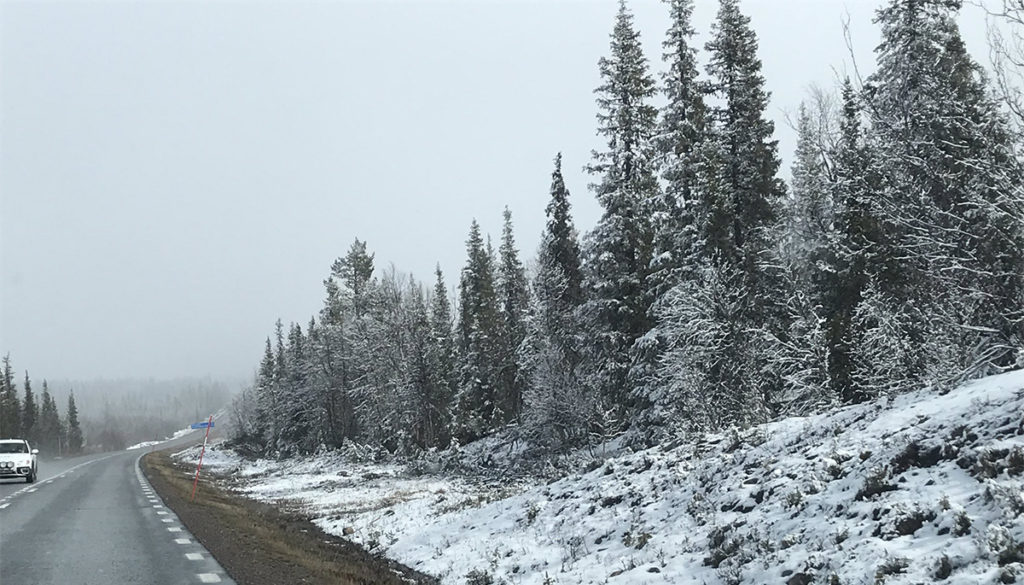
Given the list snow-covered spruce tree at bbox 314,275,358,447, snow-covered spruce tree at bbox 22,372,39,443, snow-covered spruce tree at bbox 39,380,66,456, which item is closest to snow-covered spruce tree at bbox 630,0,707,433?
snow-covered spruce tree at bbox 314,275,358,447

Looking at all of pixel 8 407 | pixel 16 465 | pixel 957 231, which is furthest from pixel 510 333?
pixel 8 407

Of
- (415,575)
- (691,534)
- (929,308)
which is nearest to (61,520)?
(415,575)

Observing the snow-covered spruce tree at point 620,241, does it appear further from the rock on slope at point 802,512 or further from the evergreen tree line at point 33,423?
the evergreen tree line at point 33,423

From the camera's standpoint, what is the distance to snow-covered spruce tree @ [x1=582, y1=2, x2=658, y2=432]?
29.5 metres

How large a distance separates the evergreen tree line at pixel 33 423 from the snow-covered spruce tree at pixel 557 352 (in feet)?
344

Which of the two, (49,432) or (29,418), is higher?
(29,418)

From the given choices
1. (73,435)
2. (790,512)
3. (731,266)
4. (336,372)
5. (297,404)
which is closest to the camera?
(790,512)

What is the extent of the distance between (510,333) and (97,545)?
39636mm

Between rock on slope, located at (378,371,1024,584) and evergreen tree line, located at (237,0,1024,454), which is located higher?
evergreen tree line, located at (237,0,1024,454)

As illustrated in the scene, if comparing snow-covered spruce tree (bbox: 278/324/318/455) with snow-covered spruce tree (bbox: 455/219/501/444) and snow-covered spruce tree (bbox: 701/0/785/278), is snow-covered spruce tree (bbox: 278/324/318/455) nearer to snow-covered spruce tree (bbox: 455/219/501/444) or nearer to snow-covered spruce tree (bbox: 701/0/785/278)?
snow-covered spruce tree (bbox: 455/219/501/444)

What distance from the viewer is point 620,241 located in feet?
96.2

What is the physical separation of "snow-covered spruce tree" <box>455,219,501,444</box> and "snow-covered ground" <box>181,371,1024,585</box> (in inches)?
1373

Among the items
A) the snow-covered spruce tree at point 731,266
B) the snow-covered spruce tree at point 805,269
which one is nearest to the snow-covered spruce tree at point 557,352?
the snow-covered spruce tree at point 731,266

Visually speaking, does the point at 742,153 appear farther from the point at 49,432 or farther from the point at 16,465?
the point at 49,432
